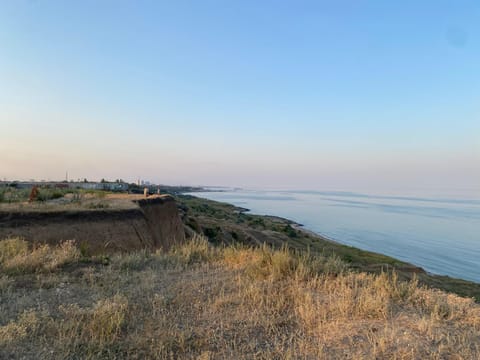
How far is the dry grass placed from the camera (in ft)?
12.7

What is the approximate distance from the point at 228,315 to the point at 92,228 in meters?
12.3

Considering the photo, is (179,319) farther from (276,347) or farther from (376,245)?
(376,245)

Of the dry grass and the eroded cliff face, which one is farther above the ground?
the dry grass

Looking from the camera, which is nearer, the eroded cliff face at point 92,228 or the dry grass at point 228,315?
the dry grass at point 228,315

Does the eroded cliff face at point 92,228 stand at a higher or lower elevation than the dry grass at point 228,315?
lower

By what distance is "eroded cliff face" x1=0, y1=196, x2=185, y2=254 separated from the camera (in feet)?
44.5

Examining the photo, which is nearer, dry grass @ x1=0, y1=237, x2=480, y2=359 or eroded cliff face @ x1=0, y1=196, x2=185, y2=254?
dry grass @ x1=0, y1=237, x2=480, y2=359

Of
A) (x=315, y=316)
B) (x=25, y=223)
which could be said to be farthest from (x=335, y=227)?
(x=315, y=316)

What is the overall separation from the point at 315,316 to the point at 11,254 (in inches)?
325

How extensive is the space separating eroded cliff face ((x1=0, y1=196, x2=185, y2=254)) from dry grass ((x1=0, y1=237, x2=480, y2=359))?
591 cm

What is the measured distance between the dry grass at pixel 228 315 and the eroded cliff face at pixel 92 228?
5910mm

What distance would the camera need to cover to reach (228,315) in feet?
16.4

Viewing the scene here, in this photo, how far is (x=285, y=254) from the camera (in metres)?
8.32

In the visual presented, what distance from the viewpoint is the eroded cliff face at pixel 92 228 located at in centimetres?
1356
